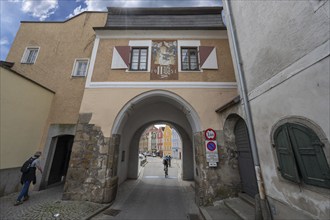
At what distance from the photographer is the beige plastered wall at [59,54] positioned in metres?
7.41

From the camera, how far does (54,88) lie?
766cm

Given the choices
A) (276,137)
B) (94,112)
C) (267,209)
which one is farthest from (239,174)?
(94,112)

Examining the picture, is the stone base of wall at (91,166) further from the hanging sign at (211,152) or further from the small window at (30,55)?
the small window at (30,55)

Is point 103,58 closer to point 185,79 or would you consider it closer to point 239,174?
point 185,79

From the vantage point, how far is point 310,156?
2.36 m

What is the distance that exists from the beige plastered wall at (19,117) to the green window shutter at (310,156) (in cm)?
920

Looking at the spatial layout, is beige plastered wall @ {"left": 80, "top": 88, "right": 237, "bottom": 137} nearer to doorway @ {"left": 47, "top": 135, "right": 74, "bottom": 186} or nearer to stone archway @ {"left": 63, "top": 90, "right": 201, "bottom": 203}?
stone archway @ {"left": 63, "top": 90, "right": 201, "bottom": 203}

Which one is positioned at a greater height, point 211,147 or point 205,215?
point 211,147

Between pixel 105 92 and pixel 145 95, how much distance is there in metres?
1.90

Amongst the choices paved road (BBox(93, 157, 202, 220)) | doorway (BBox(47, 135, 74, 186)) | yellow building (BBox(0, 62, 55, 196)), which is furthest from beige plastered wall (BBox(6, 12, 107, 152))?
paved road (BBox(93, 157, 202, 220))

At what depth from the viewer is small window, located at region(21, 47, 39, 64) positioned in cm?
830

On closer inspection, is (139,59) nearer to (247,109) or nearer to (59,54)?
(59,54)

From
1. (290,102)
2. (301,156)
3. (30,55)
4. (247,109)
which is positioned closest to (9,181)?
(30,55)

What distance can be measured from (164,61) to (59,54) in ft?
21.6
